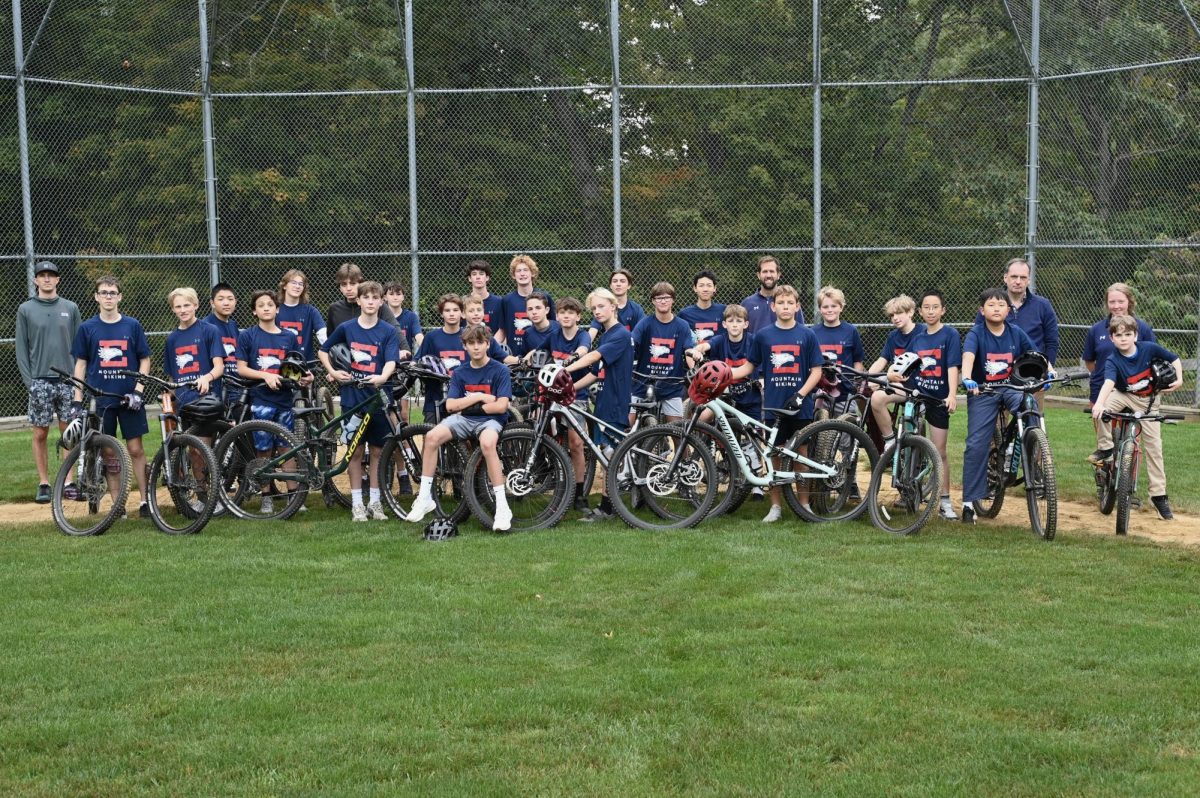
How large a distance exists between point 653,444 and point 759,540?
922 millimetres

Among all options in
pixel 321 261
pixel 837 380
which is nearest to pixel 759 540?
pixel 837 380

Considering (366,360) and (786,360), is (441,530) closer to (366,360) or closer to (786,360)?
(366,360)

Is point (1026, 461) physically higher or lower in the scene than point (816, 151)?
lower

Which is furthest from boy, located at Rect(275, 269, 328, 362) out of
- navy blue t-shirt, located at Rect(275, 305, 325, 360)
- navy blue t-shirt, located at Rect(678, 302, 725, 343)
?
navy blue t-shirt, located at Rect(678, 302, 725, 343)

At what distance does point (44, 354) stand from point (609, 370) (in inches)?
168

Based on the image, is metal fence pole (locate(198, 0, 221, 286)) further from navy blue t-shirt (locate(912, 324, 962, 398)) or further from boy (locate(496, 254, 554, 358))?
navy blue t-shirt (locate(912, 324, 962, 398))

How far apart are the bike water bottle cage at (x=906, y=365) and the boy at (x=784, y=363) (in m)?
0.48

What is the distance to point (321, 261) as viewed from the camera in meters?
15.3

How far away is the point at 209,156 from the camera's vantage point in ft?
50.1

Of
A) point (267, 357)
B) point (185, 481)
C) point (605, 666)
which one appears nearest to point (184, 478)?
point (185, 481)

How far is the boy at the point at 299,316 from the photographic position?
401 inches

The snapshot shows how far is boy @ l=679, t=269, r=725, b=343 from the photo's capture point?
1012cm

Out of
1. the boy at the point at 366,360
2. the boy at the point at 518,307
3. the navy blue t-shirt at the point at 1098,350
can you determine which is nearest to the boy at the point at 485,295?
the boy at the point at 518,307

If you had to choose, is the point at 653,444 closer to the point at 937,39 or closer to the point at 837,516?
the point at 837,516
